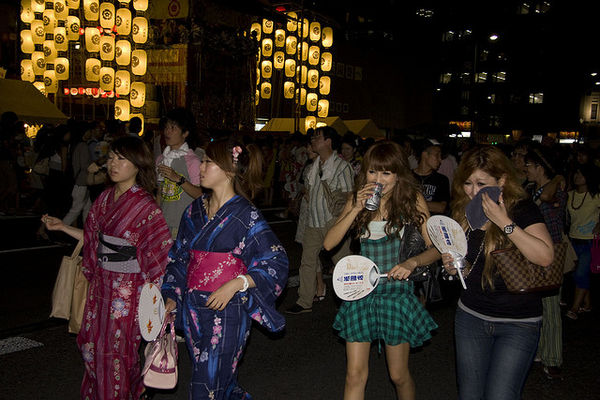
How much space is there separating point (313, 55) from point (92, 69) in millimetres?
13420

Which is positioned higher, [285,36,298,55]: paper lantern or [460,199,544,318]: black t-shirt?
[285,36,298,55]: paper lantern

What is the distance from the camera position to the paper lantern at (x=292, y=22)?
2820 cm

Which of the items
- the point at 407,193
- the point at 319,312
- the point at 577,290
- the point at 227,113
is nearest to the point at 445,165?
the point at 577,290

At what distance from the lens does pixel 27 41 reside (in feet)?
69.2

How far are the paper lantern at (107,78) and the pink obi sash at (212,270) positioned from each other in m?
19.6

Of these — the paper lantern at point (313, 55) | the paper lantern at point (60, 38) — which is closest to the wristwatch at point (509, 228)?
the paper lantern at point (60, 38)

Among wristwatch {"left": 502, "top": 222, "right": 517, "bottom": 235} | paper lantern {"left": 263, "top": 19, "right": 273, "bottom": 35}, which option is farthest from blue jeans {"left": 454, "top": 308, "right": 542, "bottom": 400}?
paper lantern {"left": 263, "top": 19, "right": 273, "bottom": 35}

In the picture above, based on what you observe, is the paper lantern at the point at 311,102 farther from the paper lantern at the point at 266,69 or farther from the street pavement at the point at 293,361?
the street pavement at the point at 293,361

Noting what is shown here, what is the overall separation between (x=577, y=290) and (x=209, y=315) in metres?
5.16

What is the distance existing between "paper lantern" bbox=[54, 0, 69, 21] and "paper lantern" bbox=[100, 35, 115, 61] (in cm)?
151

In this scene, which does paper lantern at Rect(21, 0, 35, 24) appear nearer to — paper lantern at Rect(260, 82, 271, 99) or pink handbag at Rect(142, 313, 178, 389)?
paper lantern at Rect(260, 82, 271, 99)

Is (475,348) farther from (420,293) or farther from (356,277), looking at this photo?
(420,293)

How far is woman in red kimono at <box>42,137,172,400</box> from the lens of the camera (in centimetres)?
338

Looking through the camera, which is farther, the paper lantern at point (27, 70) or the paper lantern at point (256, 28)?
the paper lantern at point (256, 28)
